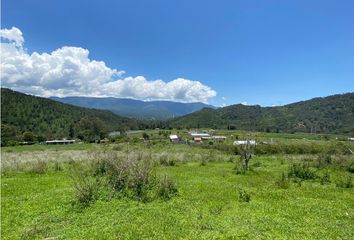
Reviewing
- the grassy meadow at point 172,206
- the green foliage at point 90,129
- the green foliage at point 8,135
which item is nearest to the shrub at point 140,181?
the grassy meadow at point 172,206

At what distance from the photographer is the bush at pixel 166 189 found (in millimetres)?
16267

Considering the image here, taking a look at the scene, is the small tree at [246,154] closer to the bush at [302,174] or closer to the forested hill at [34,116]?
the bush at [302,174]

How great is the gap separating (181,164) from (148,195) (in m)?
15.7

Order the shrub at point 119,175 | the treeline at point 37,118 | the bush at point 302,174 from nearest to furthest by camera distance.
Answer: the shrub at point 119,175
the bush at point 302,174
the treeline at point 37,118

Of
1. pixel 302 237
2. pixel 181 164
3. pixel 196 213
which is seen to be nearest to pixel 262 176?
pixel 181 164

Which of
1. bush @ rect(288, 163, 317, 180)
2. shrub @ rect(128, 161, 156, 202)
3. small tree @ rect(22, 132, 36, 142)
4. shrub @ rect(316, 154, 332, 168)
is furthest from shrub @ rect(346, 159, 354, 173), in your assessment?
small tree @ rect(22, 132, 36, 142)

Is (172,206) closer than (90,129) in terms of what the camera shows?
Yes

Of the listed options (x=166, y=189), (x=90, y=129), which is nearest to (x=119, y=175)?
(x=166, y=189)

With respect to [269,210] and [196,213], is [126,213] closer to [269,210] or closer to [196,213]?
[196,213]

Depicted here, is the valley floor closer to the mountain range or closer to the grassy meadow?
the grassy meadow

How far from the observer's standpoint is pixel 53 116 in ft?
402

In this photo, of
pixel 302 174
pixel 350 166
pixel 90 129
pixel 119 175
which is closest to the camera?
pixel 119 175

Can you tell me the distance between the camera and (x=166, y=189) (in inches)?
648

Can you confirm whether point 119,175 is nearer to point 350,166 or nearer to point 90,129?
point 350,166
